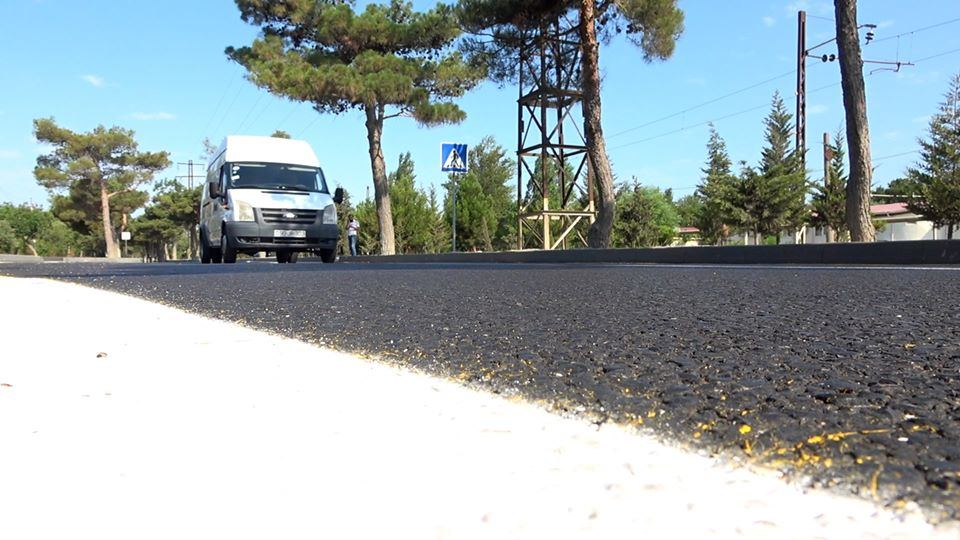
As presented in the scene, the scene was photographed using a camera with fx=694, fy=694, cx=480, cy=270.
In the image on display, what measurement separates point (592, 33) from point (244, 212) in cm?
833

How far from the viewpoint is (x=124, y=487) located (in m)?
0.93

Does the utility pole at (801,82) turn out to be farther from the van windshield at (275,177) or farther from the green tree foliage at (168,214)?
the green tree foliage at (168,214)

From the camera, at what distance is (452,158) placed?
16750 mm

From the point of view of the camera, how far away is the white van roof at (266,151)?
530 inches

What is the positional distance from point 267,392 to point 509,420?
0.57 metres

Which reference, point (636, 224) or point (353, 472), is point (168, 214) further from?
point (353, 472)

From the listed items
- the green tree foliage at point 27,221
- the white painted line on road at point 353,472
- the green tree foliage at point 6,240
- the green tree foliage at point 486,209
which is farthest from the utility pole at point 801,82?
the green tree foliage at point 27,221

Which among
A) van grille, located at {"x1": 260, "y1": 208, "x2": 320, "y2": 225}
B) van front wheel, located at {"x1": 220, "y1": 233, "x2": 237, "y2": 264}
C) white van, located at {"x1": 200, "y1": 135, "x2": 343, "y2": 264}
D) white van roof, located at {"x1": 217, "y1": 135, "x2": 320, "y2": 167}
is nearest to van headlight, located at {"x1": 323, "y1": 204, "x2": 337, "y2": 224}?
white van, located at {"x1": 200, "y1": 135, "x2": 343, "y2": 264}

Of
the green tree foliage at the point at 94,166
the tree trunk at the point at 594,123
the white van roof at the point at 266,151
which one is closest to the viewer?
the white van roof at the point at 266,151

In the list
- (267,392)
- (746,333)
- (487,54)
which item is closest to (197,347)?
(267,392)

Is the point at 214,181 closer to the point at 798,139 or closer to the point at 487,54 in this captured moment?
the point at 487,54

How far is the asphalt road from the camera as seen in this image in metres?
0.96

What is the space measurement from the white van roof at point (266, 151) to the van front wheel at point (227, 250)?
5.06 feet

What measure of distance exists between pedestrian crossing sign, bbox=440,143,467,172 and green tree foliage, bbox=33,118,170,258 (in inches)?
1864
